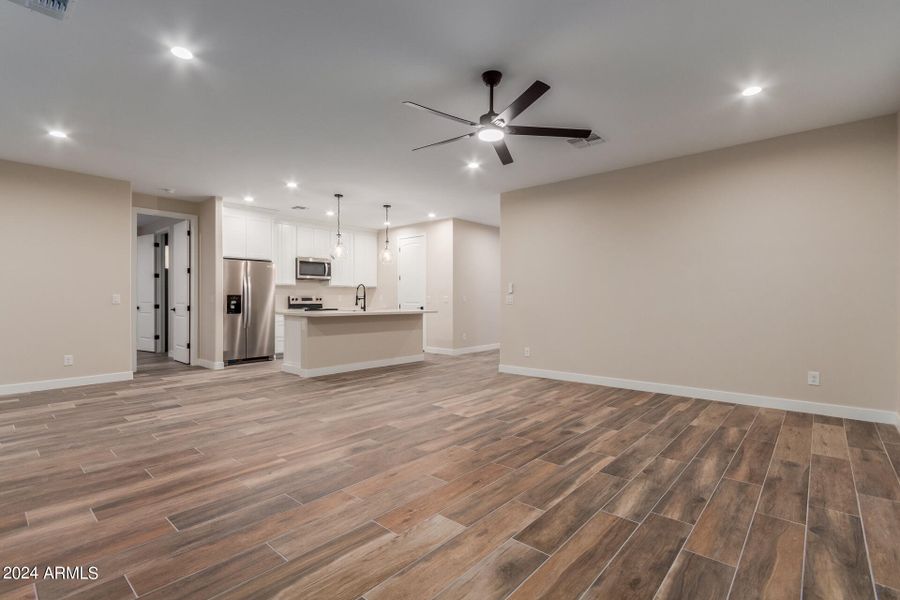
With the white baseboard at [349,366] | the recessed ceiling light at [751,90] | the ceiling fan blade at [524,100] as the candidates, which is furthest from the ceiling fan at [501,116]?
the white baseboard at [349,366]

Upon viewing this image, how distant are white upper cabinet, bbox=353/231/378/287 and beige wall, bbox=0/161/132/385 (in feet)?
13.4

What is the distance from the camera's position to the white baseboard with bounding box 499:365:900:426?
368 cm

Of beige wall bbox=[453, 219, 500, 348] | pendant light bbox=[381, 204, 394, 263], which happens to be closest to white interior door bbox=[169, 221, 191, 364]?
pendant light bbox=[381, 204, 394, 263]

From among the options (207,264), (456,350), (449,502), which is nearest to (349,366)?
(456,350)

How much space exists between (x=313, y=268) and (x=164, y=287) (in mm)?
3014

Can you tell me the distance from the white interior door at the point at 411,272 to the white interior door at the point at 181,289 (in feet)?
12.7

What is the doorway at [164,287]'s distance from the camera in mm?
6852

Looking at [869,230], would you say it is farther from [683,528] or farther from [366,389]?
[366,389]

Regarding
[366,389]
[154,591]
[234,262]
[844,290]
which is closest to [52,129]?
[234,262]

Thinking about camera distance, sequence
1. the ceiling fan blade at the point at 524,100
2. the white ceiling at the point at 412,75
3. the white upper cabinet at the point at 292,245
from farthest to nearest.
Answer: the white upper cabinet at the point at 292,245 → the ceiling fan blade at the point at 524,100 → the white ceiling at the point at 412,75

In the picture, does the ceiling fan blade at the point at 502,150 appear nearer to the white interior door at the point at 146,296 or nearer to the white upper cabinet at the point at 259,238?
the white upper cabinet at the point at 259,238

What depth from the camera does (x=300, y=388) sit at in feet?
16.4

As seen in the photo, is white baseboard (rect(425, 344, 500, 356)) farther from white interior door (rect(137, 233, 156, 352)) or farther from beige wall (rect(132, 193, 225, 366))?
white interior door (rect(137, 233, 156, 352))

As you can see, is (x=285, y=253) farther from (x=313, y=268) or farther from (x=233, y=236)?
(x=233, y=236)
